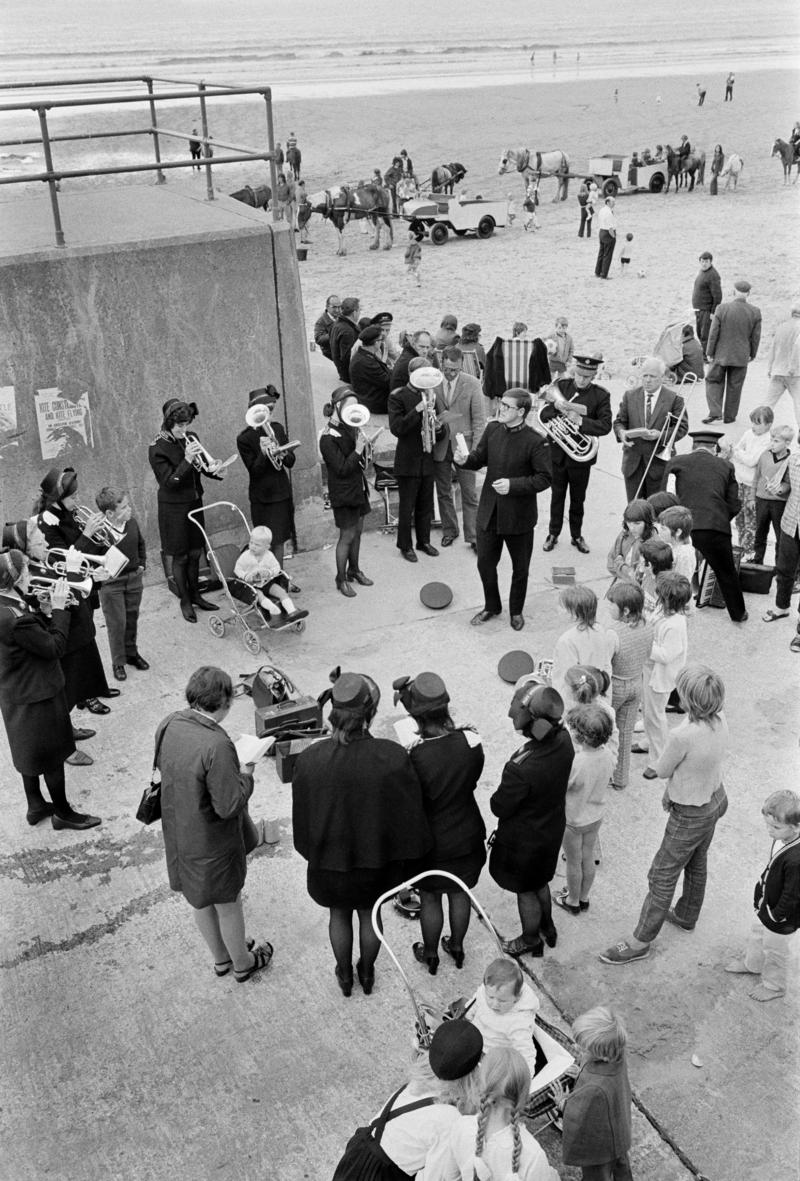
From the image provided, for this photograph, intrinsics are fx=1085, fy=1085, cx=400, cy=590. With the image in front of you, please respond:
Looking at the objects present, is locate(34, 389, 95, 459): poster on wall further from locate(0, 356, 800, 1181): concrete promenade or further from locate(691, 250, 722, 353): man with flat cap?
locate(691, 250, 722, 353): man with flat cap

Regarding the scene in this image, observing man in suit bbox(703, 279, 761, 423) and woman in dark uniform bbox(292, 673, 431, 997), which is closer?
woman in dark uniform bbox(292, 673, 431, 997)

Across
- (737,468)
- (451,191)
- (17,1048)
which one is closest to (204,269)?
(737,468)

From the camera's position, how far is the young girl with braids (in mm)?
3148

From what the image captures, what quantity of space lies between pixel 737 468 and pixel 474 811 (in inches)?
188

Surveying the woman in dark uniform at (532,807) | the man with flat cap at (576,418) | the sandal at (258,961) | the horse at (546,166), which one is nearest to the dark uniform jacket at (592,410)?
the man with flat cap at (576,418)

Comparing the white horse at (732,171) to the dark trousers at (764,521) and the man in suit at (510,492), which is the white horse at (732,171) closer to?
the dark trousers at (764,521)

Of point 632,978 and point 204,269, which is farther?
point 204,269

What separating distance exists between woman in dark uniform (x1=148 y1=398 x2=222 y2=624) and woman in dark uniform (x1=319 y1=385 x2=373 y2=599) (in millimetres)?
906

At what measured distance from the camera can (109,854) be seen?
585cm

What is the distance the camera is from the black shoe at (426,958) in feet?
16.3

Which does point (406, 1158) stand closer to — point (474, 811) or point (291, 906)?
point (474, 811)

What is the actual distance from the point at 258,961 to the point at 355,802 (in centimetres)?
119

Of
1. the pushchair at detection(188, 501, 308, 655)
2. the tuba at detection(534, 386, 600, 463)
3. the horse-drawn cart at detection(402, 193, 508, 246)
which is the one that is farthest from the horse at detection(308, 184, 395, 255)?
the tuba at detection(534, 386, 600, 463)

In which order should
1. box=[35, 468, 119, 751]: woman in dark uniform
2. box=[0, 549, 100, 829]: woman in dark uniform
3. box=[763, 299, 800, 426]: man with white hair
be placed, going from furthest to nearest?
box=[763, 299, 800, 426]: man with white hair < box=[35, 468, 119, 751]: woman in dark uniform < box=[0, 549, 100, 829]: woman in dark uniform
